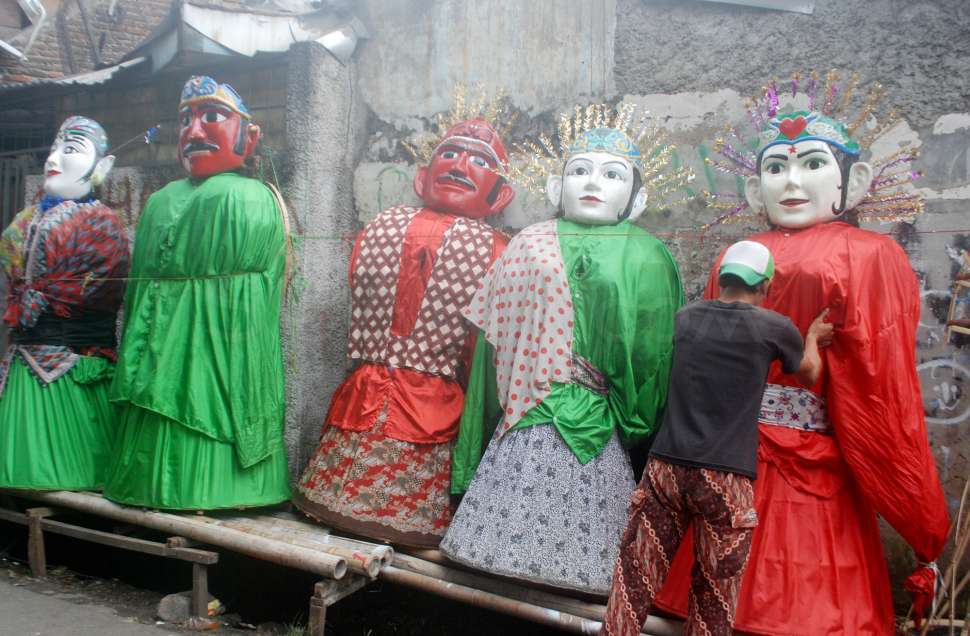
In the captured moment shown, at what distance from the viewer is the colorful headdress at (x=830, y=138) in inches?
122

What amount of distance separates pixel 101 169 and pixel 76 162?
137mm

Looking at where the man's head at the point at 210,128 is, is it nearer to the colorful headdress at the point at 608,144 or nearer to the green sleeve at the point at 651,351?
the colorful headdress at the point at 608,144

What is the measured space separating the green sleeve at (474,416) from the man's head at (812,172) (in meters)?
1.33

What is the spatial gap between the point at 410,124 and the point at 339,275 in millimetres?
890

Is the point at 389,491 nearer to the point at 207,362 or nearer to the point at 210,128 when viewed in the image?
the point at 207,362

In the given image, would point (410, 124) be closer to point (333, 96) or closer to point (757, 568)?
point (333, 96)

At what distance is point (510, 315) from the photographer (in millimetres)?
3506

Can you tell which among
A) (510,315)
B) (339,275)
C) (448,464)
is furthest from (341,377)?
(510,315)

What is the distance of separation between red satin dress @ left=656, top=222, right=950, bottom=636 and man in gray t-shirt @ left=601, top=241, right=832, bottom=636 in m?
0.27

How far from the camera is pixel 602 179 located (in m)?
3.52

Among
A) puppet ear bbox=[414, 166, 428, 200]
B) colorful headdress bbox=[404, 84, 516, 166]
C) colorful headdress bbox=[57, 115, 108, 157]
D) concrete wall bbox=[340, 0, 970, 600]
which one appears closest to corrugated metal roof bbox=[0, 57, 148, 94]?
colorful headdress bbox=[57, 115, 108, 157]

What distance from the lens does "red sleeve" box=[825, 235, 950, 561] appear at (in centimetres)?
275

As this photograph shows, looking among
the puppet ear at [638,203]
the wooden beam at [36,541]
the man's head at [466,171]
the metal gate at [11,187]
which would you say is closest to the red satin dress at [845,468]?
the puppet ear at [638,203]

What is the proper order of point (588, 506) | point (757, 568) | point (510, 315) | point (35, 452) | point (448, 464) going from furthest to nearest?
point (35, 452) < point (448, 464) < point (510, 315) < point (588, 506) < point (757, 568)
